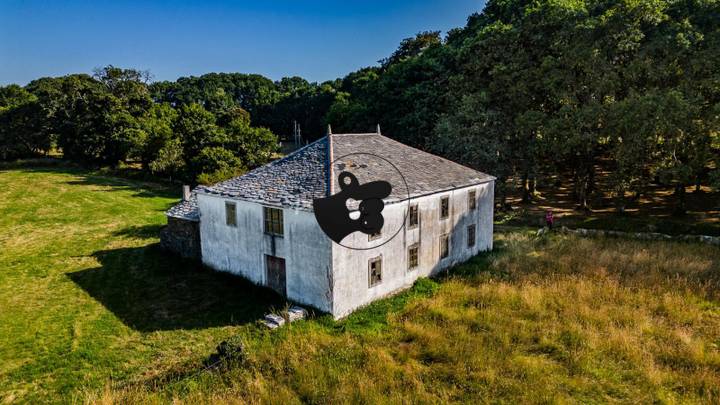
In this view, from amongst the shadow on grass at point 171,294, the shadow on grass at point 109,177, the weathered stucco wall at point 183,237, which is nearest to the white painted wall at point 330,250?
the shadow on grass at point 171,294

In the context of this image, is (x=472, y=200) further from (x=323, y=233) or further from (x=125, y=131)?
(x=125, y=131)

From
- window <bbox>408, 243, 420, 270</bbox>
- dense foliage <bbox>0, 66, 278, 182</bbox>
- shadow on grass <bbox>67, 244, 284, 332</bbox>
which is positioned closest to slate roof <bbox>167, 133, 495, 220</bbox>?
window <bbox>408, 243, 420, 270</bbox>

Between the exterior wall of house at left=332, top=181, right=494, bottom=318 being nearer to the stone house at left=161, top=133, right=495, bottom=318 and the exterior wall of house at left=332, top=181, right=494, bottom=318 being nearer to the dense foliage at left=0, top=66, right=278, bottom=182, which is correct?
the stone house at left=161, top=133, right=495, bottom=318

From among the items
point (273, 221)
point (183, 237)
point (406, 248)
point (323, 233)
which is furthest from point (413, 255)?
point (183, 237)

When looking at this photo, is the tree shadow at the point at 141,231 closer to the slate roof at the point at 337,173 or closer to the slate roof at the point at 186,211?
the slate roof at the point at 186,211

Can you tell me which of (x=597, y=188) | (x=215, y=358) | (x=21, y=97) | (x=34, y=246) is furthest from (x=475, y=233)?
(x=21, y=97)

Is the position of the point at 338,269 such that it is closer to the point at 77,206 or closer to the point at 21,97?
the point at 77,206
